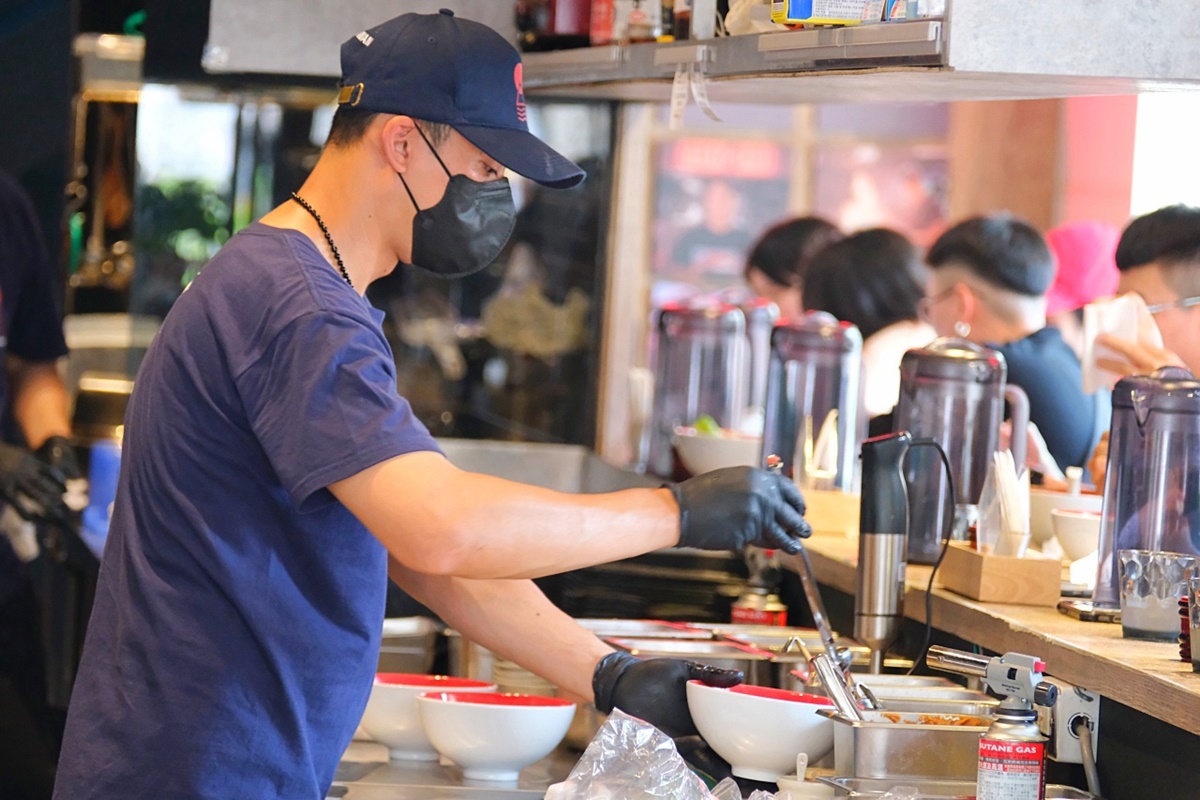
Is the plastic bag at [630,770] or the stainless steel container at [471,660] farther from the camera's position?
the stainless steel container at [471,660]

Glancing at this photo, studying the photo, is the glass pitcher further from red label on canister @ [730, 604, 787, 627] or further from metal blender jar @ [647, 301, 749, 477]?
metal blender jar @ [647, 301, 749, 477]

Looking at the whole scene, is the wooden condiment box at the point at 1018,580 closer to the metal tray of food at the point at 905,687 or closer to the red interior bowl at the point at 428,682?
the metal tray of food at the point at 905,687

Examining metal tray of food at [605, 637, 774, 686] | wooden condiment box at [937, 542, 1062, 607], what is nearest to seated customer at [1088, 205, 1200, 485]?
wooden condiment box at [937, 542, 1062, 607]

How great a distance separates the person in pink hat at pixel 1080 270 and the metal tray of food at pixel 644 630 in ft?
10.2

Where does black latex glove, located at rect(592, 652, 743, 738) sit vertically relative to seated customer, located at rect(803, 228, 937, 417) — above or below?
below

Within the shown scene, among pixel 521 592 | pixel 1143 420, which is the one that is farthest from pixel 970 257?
pixel 521 592

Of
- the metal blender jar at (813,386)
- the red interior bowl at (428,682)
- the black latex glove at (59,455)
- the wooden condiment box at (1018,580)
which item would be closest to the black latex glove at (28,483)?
the black latex glove at (59,455)

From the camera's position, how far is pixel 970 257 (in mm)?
4309

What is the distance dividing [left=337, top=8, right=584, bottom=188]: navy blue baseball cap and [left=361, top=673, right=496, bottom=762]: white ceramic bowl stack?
0.77m

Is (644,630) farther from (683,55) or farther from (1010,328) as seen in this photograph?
(1010,328)

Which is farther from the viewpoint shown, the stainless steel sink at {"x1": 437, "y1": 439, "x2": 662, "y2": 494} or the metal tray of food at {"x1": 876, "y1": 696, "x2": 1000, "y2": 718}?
the stainless steel sink at {"x1": 437, "y1": 439, "x2": 662, "y2": 494}

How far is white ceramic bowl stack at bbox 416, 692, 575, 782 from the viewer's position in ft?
6.86

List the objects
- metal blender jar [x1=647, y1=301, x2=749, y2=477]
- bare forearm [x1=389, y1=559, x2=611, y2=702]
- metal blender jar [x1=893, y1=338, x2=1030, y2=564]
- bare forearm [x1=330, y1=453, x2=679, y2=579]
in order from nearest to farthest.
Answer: bare forearm [x1=330, y1=453, x2=679, y2=579]
bare forearm [x1=389, y1=559, x2=611, y2=702]
metal blender jar [x1=893, y1=338, x2=1030, y2=564]
metal blender jar [x1=647, y1=301, x2=749, y2=477]

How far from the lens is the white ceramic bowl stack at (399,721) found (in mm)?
2225
